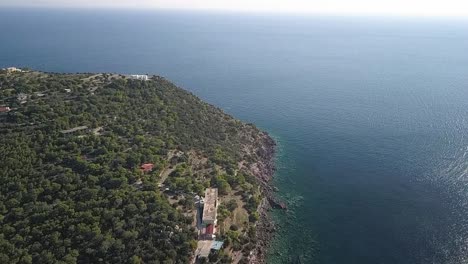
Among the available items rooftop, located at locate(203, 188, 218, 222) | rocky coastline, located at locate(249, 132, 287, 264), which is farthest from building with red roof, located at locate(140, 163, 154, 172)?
rocky coastline, located at locate(249, 132, 287, 264)

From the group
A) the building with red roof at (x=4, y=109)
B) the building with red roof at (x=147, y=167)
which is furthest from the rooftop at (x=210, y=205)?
the building with red roof at (x=4, y=109)

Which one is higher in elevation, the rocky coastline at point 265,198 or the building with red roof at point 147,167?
the building with red roof at point 147,167

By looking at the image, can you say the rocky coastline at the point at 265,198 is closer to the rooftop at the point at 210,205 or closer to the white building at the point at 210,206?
the white building at the point at 210,206

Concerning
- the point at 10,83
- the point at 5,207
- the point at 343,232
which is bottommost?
the point at 343,232

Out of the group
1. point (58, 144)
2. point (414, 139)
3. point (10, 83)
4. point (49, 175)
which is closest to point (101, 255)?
point (49, 175)

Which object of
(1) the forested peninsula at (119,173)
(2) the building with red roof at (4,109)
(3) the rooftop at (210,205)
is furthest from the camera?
(2) the building with red roof at (4,109)

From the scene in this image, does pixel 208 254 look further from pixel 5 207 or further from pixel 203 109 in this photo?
pixel 203 109

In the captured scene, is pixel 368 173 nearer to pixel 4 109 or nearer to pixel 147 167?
pixel 147 167
